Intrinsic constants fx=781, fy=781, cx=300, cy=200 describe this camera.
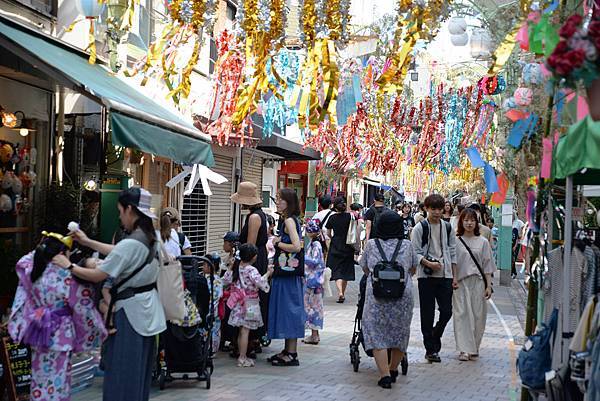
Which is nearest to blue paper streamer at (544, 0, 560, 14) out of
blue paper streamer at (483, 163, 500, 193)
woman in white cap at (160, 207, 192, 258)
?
blue paper streamer at (483, 163, 500, 193)

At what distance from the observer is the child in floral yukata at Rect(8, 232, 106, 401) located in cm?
607

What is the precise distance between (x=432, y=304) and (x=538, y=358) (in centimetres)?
435

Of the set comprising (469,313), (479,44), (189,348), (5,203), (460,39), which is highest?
(460,39)

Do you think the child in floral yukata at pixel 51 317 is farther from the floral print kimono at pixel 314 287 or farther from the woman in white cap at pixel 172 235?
the floral print kimono at pixel 314 287

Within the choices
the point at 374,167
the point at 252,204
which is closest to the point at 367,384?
the point at 252,204

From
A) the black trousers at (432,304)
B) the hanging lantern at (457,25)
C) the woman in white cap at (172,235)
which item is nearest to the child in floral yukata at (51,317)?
the woman in white cap at (172,235)

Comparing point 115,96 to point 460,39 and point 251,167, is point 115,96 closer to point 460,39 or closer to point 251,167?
point 460,39

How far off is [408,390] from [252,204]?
2.98 metres

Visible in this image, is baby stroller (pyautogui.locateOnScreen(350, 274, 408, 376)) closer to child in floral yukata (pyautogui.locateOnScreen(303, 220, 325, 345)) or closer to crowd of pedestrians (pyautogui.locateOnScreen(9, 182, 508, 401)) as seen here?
crowd of pedestrians (pyautogui.locateOnScreen(9, 182, 508, 401))

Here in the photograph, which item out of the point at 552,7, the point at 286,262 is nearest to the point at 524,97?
the point at 552,7

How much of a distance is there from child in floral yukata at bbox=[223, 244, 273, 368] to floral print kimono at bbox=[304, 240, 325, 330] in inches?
64.1

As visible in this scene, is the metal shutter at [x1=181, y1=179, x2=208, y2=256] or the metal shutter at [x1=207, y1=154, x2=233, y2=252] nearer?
the metal shutter at [x1=181, y1=179, x2=208, y2=256]

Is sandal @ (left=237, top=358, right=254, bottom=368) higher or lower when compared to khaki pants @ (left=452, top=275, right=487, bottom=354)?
lower

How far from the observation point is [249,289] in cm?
960
